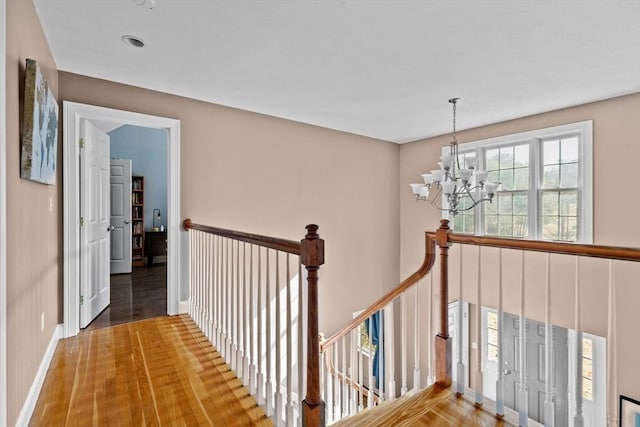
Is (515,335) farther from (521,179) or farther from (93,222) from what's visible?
(93,222)

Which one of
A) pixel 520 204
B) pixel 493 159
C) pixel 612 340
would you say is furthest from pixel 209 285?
pixel 493 159

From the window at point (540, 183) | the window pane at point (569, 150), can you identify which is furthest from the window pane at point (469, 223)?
the window pane at point (569, 150)

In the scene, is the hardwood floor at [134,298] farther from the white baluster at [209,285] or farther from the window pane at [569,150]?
the window pane at [569,150]

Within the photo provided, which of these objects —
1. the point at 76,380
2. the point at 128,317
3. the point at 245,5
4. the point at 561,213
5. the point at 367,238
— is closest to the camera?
the point at 245,5

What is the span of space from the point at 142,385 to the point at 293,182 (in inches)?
117

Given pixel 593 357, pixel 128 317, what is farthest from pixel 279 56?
pixel 593 357

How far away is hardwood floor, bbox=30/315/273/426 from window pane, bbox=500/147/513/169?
4.24 m

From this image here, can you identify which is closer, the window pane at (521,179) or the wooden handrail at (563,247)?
the wooden handrail at (563,247)

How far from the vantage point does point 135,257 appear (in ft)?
21.1

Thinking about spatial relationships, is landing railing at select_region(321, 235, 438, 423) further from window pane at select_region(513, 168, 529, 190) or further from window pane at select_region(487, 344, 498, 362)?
window pane at select_region(513, 168, 529, 190)

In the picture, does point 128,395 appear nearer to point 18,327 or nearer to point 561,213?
point 18,327

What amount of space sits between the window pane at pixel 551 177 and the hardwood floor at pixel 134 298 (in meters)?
4.74

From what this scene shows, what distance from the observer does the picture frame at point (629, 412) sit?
10.6 feet

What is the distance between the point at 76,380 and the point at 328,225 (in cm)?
342
